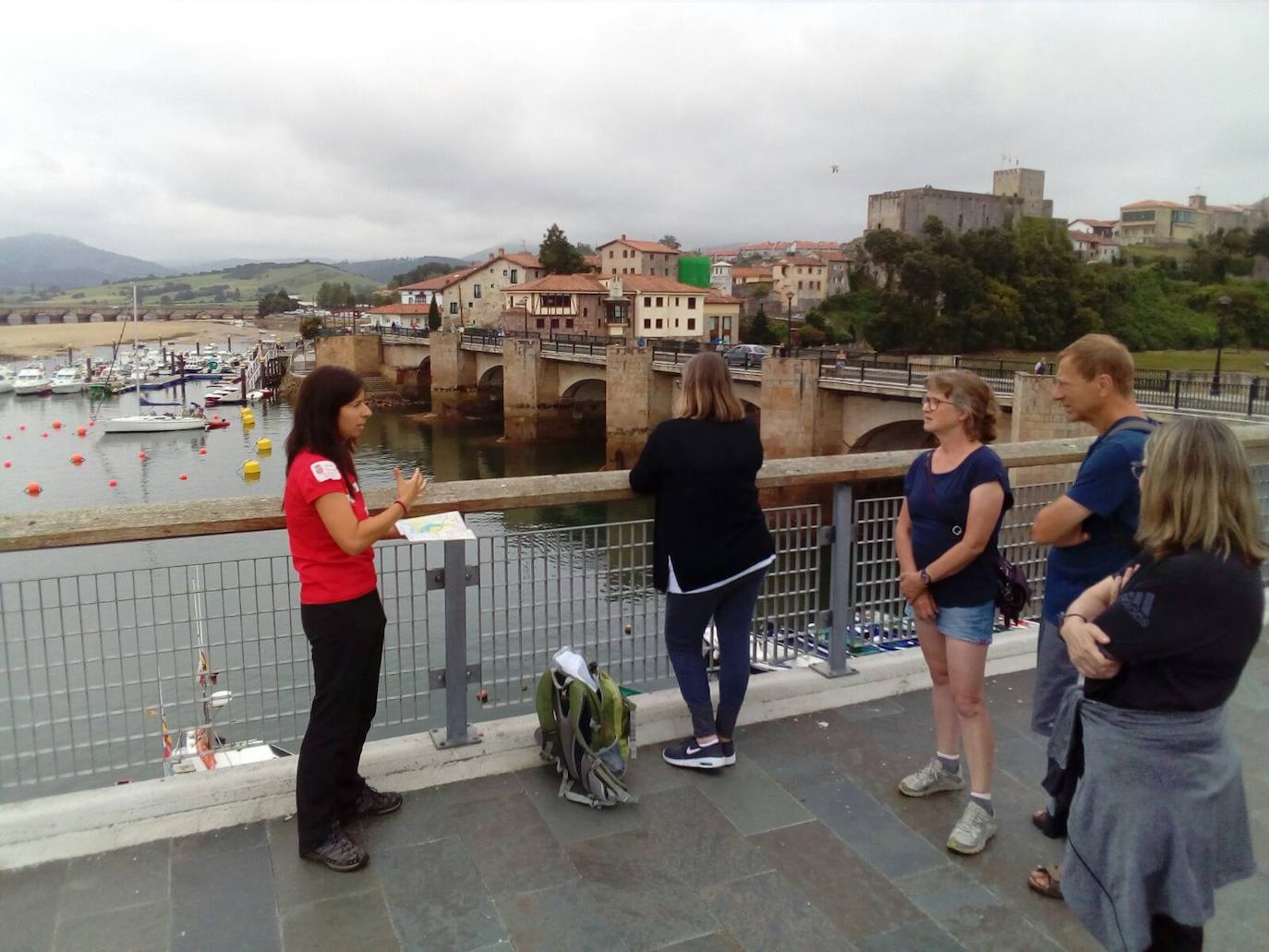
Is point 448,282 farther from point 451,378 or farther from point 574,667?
point 574,667

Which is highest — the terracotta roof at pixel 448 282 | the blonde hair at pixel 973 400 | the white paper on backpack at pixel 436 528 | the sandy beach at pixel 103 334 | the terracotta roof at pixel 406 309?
the terracotta roof at pixel 448 282

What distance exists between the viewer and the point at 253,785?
11.8 ft

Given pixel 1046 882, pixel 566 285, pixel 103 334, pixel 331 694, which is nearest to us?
pixel 1046 882

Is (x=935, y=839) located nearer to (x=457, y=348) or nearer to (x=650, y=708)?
(x=650, y=708)

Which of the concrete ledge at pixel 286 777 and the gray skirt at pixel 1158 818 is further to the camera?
the concrete ledge at pixel 286 777

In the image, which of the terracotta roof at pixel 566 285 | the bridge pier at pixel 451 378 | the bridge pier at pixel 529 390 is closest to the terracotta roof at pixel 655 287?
the terracotta roof at pixel 566 285

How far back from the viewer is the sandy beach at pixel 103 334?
467 feet

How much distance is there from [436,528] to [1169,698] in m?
2.54

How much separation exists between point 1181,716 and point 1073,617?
0.31 meters

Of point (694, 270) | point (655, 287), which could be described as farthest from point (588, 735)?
point (694, 270)

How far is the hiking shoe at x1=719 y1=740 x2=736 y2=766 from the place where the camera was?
13.1ft

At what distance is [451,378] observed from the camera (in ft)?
194

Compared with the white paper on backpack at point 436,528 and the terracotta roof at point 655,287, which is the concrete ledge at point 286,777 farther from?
the terracotta roof at point 655,287

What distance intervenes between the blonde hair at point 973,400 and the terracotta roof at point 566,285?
6790 centimetres
